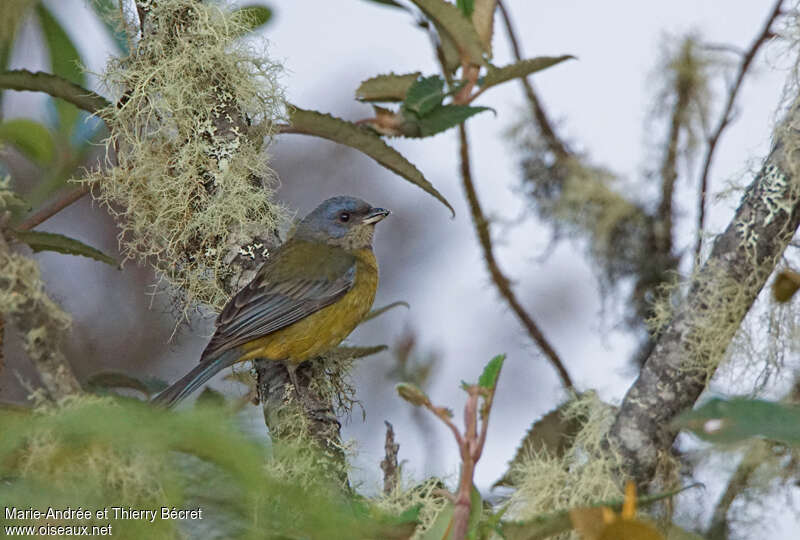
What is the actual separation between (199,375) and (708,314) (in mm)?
2121

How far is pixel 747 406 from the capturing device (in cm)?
116

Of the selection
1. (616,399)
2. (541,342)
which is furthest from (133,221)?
(616,399)

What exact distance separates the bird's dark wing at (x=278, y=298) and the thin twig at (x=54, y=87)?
760 mm

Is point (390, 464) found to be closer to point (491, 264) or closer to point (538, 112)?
point (491, 264)

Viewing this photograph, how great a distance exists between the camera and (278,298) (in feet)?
13.1

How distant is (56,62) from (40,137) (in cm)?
25

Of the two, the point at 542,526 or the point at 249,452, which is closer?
the point at 249,452

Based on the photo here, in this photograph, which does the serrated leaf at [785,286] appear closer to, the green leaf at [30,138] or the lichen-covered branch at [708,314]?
the lichen-covered branch at [708,314]

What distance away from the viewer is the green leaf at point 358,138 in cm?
307

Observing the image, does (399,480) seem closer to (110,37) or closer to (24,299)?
(24,299)

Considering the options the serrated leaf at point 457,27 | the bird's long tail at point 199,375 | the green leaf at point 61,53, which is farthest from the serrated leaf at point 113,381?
the serrated leaf at point 457,27

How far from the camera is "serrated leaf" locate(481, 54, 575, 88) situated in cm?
306

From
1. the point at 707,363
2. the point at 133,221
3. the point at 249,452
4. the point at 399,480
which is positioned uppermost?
the point at 133,221

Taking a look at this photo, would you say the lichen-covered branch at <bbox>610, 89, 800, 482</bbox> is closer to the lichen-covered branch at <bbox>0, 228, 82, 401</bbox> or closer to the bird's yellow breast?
the lichen-covered branch at <bbox>0, 228, 82, 401</bbox>
